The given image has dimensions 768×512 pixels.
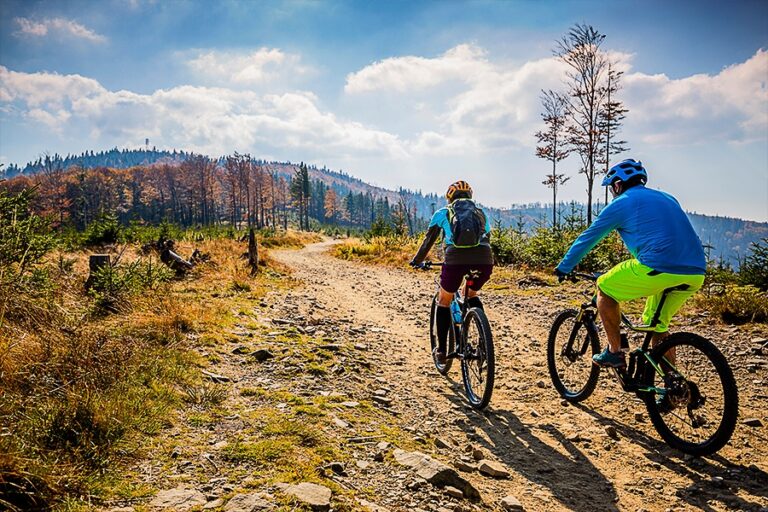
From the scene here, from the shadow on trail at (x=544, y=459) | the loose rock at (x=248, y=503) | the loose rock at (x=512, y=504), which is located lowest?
the shadow on trail at (x=544, y=459)

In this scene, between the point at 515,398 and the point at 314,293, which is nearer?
the point at 515,398

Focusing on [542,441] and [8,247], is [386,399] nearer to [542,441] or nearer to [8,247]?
[542,441]

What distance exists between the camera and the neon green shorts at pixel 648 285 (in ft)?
12.5

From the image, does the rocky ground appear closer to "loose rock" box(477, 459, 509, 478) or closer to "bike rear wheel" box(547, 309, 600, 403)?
"loose rock" box(477, 459, 509, 478)

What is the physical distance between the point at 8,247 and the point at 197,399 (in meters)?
3.72

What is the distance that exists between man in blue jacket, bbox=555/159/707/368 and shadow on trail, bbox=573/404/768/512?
2.82ft

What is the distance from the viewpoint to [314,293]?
11.5m

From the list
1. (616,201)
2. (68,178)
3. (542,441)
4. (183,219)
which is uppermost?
(68,178)

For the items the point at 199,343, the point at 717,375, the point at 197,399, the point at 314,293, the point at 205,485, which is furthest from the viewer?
the point at 314,293

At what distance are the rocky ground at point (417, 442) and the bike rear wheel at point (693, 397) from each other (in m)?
0.20

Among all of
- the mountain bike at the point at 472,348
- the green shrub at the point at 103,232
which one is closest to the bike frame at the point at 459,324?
the mountain bike at the point at 472,348

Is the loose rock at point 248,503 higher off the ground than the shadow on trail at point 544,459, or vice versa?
the loose rock at point 248,503

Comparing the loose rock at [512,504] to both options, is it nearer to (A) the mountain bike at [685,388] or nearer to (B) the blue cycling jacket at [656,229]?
(A) the mountain bike at [685,388]

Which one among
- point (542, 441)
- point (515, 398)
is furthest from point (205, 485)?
point (515, 398)
